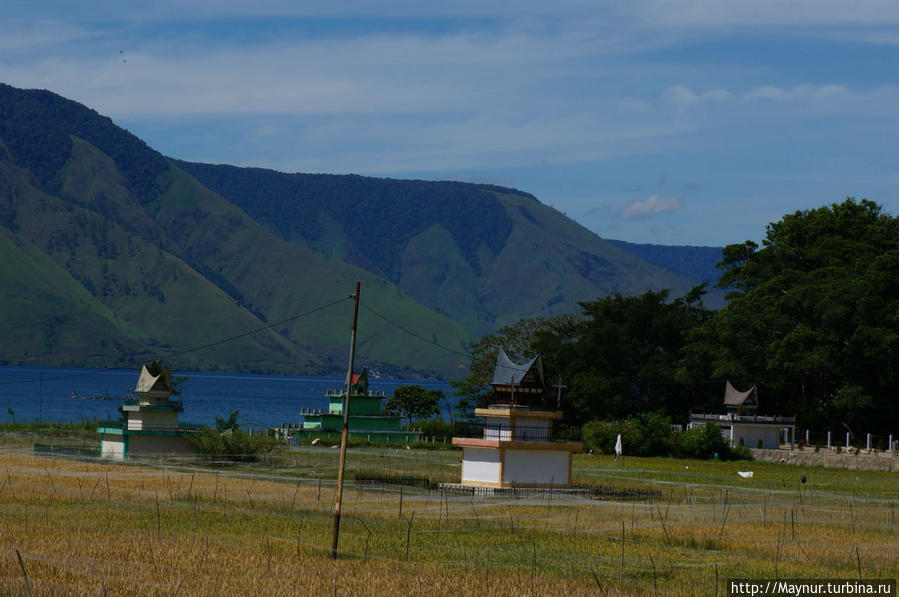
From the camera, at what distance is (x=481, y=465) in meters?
55.4

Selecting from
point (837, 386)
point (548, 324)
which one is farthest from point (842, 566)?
point (548, 324)

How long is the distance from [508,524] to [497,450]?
15.3 m

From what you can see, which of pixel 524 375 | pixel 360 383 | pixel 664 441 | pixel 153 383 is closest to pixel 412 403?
pixel 360 383

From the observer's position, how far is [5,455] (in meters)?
63.3

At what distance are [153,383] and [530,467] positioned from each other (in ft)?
89.7

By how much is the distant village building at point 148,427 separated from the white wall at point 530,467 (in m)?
24.7

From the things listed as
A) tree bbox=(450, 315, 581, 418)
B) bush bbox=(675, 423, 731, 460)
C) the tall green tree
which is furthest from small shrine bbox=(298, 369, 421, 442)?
bush bbox=(675, 423, 731, 460)

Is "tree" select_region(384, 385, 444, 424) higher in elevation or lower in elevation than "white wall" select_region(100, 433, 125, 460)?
higher

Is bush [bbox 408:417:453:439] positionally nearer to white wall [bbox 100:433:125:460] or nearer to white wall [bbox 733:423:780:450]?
white wall [bbox 733:423:780:450]

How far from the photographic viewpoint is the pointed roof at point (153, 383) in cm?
7038

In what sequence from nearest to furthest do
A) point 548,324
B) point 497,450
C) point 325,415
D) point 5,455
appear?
1. point 497,450
2. point 5,455
3. point 325,415
4. point 548,324

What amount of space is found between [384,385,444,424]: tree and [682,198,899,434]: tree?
109 ft

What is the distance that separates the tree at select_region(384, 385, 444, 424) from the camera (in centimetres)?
11831

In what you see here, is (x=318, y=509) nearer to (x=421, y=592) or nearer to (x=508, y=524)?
(x=508, y=524)
